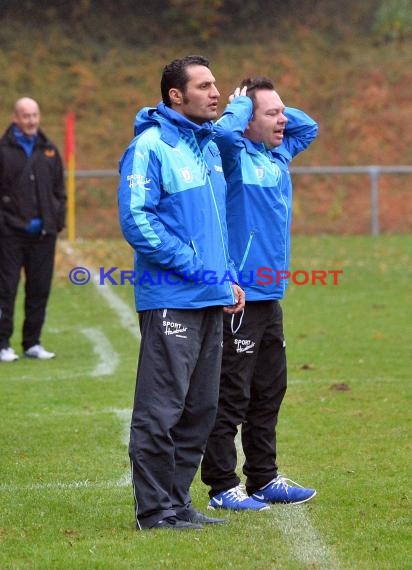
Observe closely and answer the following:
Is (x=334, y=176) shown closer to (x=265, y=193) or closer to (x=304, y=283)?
(x=304, y=283)

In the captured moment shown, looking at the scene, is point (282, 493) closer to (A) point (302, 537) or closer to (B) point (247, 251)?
(A) point (302, 537)

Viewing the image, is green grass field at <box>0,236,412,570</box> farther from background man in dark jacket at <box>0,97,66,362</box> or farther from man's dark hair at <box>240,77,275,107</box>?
man's dark hair at <box>240,77,275,107</box>

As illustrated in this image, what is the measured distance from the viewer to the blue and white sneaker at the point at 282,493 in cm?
632

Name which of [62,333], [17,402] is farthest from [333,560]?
[62,333]

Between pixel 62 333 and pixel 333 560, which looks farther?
pixel 62 333

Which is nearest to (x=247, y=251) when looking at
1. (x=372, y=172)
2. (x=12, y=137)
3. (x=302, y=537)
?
(x=302, y=537)

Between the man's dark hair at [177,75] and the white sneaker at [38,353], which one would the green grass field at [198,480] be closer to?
the white sneaker at [38,353]

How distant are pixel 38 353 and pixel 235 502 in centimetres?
577

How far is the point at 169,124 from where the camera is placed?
18.6 ft

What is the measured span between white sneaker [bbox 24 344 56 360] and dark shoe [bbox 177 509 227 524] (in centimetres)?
598

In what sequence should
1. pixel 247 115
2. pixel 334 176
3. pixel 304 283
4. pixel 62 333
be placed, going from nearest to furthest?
pixel 247 115, pixel 62 333, pixel 304 283, pixel 334 176

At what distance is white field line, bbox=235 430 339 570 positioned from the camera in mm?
5164

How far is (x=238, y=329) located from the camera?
246 inches

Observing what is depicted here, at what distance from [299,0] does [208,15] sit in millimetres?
2646
